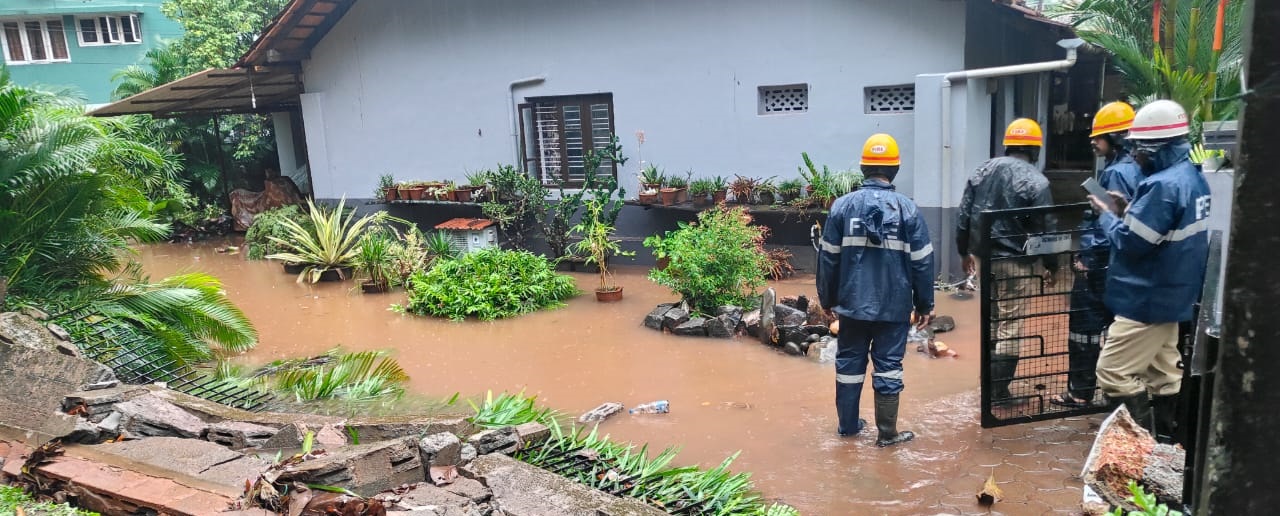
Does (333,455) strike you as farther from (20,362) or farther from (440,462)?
(20,362)

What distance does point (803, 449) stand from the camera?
5.04 metres

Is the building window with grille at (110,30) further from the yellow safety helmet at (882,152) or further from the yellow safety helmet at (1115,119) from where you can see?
the yellow safety helmet at (1115,119)

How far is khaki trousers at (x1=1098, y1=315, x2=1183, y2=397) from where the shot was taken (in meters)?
4.31

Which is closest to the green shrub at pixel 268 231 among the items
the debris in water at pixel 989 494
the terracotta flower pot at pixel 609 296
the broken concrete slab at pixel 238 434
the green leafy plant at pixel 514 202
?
the green leafy plant at pixel 514 202

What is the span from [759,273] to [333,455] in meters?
4.93

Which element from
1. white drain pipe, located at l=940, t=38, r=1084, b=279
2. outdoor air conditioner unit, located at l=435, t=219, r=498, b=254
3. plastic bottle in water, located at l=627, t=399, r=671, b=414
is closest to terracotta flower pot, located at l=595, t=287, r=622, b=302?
outdoor air conditioner unit, located at l=435, t=219, r=498, b=254

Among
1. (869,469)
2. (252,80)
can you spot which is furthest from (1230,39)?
(252,80)

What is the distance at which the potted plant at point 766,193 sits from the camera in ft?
32.6

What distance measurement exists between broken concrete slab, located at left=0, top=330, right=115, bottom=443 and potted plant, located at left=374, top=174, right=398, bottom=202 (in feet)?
24.6

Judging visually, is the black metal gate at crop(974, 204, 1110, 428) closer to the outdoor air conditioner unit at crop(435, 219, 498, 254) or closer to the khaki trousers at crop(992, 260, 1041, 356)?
the khaki trousers at crop(992, 260, 1041, 356)

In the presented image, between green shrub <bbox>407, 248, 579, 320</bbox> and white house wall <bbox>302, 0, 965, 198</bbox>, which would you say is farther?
white house wall <bbox>302, 0, 965, 198</bbox>

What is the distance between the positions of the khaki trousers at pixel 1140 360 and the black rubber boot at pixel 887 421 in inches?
44.0

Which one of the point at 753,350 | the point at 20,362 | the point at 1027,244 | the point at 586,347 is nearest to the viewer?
the point at 1027,244

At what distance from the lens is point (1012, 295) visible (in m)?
4.72
